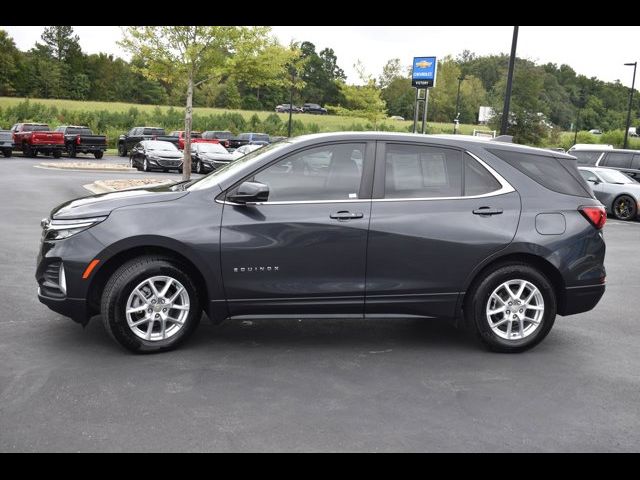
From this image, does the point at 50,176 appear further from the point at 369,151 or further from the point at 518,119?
the point at 518,119

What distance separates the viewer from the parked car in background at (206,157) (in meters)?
29.3

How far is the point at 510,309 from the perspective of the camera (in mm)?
5934

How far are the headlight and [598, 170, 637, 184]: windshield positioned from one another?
16.9 m

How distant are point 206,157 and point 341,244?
24.6 m

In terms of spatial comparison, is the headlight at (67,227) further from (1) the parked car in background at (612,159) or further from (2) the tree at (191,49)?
(1) the parked car in background at (612,159)

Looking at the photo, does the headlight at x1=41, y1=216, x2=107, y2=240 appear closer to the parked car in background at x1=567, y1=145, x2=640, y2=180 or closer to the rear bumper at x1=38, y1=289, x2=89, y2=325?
the rear bumper at x1=38, y1=289, x2=89, y2=325

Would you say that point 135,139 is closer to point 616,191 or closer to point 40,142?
point 40,142

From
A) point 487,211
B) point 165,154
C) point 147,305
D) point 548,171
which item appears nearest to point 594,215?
point 548,171

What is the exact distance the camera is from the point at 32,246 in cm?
1021

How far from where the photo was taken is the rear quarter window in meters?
6.09

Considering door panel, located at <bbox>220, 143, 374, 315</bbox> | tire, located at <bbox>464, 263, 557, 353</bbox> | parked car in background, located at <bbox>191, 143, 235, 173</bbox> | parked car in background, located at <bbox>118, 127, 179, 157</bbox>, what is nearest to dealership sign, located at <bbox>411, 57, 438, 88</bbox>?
parked car in background, located at <bbox>191, 143, 235, 173</bbox>

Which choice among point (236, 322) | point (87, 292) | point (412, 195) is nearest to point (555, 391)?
point (412, 195)

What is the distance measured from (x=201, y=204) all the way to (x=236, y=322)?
60.4 inches
